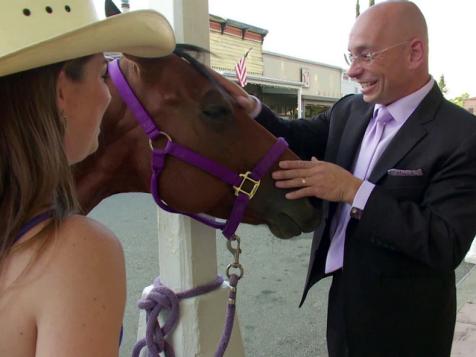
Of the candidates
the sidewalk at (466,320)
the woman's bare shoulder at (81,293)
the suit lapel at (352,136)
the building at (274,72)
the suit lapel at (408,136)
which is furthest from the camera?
the building at (274,72)

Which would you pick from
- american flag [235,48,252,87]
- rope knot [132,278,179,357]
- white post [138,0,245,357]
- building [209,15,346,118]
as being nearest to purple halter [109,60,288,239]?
white post [138,0,245,357]

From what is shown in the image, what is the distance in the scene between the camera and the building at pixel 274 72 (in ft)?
52.5

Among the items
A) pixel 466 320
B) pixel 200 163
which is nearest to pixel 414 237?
pixel 200 163

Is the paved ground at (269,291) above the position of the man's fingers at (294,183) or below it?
below

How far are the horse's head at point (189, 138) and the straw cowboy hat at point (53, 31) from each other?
2.94ft

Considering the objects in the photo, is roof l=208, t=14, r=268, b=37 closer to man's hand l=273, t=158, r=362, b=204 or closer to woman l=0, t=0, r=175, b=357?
man's hand l=273, t=158, r=362, b=204

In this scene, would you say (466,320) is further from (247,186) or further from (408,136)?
(247,186)

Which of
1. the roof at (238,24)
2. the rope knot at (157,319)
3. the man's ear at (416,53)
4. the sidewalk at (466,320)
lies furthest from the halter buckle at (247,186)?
the roof at (238,24)

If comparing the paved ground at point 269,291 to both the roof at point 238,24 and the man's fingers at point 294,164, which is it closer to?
the man's fingers at point 294,164

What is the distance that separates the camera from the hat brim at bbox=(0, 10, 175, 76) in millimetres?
740

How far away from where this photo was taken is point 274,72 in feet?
63.6

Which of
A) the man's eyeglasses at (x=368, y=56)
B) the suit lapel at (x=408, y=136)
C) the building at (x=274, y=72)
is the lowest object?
the suit lapel at (x=408, y=136)

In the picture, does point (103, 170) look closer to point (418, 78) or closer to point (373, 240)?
point (373, 240)

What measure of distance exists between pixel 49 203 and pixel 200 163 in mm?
1003
